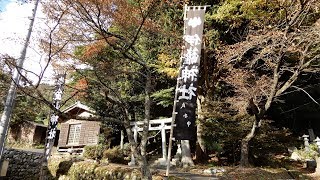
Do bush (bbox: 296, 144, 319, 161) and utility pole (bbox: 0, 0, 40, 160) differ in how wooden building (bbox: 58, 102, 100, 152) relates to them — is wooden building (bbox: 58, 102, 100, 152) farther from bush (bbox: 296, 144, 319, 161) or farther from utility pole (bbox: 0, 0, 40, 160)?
bush (bbox: 296, 144, 319, 161)

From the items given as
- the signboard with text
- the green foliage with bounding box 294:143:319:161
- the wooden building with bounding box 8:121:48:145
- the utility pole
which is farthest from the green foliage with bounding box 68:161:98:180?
the wooden building with bounding box 8:121:48:145

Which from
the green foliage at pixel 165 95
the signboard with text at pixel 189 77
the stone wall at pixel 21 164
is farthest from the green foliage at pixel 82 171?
the signboard with text at pixel 189 77

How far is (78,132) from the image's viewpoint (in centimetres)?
2062

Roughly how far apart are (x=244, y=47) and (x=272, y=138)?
19.5ft

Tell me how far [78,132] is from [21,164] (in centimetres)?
549

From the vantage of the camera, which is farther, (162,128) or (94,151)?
(94,151)

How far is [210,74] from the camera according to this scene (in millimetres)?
14453

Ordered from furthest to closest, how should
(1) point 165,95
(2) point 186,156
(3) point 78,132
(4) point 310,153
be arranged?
(3) point 78,132 → (1) point 165,95 → (2) point 186,156 → (4) point 310,153

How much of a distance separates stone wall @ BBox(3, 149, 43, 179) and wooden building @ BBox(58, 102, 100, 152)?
10.2 feet

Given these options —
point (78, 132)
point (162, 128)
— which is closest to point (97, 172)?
point (162, 128)

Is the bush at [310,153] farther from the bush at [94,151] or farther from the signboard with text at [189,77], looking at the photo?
the bush at [94,151]

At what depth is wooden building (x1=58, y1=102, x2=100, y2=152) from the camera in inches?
760

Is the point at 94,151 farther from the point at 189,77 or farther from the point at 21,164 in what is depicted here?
the point at 189,77

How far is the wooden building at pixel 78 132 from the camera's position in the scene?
19.3 metres
